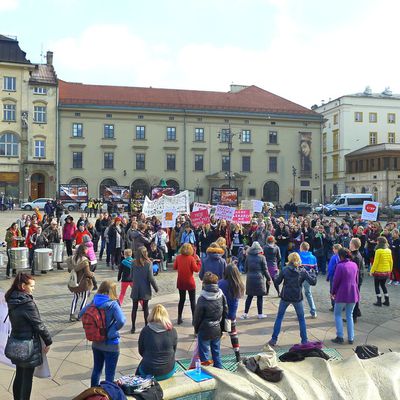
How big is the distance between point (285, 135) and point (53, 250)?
48679mm

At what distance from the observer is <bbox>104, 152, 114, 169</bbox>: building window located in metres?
56.6

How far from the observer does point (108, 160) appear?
5678 centimetres

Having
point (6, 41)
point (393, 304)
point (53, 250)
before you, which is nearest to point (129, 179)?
point (6, 41)

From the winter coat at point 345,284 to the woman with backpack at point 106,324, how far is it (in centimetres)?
446

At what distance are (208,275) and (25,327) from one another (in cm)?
266

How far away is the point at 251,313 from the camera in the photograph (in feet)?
35.2

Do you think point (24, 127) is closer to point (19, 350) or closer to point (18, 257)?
point (18, 257)

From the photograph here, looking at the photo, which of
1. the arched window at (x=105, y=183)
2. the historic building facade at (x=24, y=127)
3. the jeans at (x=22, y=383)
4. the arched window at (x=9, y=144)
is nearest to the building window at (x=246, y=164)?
the arched window at (x=105, y=183)

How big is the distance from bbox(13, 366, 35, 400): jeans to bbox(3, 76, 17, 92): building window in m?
51.3

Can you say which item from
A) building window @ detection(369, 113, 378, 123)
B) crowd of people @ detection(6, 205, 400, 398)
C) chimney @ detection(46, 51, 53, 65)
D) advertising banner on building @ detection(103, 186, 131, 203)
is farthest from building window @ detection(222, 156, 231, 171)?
crowd of people @ detection(6, 205, 400, 398)

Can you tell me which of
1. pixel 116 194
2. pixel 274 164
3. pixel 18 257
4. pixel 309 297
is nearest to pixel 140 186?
pixel 116 194

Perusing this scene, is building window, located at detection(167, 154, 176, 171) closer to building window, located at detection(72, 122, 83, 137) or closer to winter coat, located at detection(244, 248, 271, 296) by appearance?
building window, located at detection(72, 122, 83, 137)

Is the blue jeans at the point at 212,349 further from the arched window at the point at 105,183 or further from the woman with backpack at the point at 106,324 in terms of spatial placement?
the arched window at the point at 105,183

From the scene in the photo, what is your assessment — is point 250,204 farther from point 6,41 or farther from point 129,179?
point 6,41
